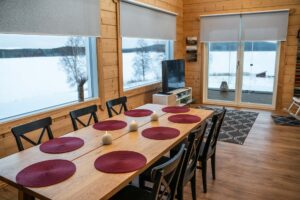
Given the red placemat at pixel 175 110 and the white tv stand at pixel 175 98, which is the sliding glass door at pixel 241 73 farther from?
the red placemat at pixel 175 110

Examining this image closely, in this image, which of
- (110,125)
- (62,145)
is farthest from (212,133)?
(62,145)

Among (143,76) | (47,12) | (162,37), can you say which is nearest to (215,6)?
(162,37)

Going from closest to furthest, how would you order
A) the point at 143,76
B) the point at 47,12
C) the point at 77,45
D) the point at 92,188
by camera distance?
the point at 92,188
the point at 47,12
the point at 77,45
the point at 143,76

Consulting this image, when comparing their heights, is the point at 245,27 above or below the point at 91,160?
above

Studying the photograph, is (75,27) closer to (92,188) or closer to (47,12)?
(47,12)

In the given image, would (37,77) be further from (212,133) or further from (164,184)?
(164,184)

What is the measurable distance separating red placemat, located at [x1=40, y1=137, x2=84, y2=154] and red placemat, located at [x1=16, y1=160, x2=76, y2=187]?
0.66 feet

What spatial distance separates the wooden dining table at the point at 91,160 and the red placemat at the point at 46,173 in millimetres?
31

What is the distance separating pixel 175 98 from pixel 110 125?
288cm

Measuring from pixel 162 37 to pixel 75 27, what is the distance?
8.43 ft

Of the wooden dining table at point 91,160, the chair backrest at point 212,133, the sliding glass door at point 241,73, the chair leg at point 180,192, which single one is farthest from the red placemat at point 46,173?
the sliding glass door at point 241,73

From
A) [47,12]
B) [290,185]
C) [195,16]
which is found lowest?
[290,185]

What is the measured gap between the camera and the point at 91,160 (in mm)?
1728

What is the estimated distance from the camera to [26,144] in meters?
2.92
